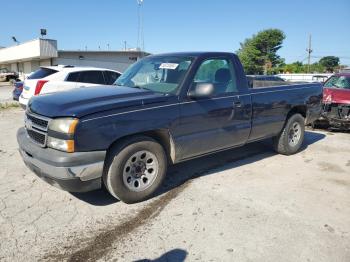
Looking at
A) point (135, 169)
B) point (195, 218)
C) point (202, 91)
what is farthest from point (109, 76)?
point (195, 218)

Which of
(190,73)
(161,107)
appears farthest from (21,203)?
(190,73)

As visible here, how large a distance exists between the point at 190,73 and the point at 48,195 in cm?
250

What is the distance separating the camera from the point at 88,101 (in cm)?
379

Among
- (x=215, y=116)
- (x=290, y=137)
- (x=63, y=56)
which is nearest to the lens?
(x=215, y=116)

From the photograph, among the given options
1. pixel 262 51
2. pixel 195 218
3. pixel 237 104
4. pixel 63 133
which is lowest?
pixel 195 218

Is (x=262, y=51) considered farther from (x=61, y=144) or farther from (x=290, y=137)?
(x=61, y=144)

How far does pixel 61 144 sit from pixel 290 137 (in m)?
4.56

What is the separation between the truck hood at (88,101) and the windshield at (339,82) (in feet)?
23.2

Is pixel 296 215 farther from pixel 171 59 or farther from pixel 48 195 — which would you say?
pixel 48 195

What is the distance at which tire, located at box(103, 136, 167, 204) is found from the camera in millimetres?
3778

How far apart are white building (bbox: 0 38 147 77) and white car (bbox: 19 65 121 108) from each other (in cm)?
2707

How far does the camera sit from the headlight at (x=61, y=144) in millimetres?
3438

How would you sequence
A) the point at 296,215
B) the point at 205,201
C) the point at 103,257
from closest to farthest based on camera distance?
the point at 103,257 < the point at 296,215 < the point at 205,201

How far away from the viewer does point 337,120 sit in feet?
27.6
